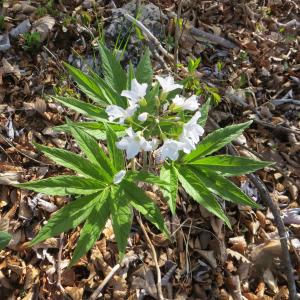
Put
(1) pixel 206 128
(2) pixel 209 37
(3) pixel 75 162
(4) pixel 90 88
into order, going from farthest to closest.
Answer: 1. (2) pixel 209 37
2. (1) pixel 206 128
3. (4) pixel 90 88
4. (3) pixel 75 162

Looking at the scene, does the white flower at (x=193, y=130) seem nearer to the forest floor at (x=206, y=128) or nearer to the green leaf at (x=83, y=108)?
the green leaf at (x=83, y=108)

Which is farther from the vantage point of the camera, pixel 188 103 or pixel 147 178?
pixel 188 103

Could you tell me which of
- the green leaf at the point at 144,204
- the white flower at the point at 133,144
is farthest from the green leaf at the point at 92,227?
the white flower at the point at 133,144

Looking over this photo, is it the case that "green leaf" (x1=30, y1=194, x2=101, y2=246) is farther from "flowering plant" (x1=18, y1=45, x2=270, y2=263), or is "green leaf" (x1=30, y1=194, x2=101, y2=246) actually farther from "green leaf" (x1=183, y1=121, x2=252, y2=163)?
"green leaf" (x1=183, y1=121, x2=252, y2=163)

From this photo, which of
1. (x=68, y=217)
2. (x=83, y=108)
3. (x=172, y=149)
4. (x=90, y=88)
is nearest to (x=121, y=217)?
(x=68, y=217)

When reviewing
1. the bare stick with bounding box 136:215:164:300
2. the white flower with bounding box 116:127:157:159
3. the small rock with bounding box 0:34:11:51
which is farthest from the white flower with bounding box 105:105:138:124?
the small rock with bounding box 0:34:11:51

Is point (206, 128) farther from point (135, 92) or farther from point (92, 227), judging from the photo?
point (92, 227)

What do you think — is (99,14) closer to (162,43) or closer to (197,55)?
(162,43)
